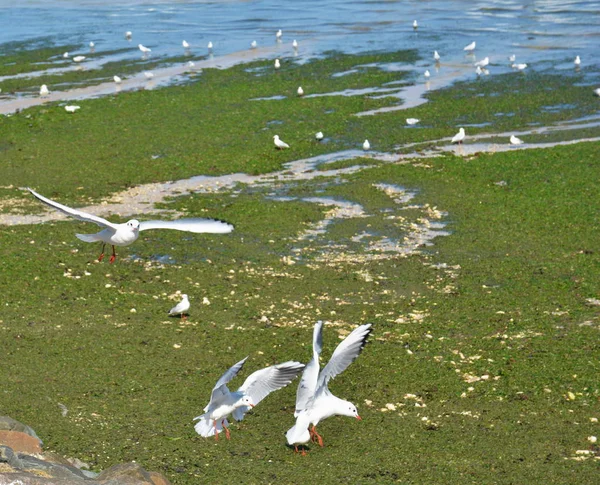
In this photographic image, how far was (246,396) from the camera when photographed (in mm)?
14117

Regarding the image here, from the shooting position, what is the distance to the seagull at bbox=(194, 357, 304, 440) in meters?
14.0

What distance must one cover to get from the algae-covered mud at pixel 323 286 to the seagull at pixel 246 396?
1.44 feet

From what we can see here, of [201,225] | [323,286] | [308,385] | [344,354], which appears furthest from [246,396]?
[323,286]

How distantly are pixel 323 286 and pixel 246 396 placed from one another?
7.95 m

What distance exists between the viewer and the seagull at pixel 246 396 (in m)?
14.0

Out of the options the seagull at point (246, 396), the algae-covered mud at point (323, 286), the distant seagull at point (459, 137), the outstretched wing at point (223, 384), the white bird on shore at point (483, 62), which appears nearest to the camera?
the outstretched wing at point (223, 384)

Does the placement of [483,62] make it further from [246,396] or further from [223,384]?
[223,384]

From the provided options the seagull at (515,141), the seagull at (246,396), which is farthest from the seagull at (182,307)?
the seagull at (515,141)

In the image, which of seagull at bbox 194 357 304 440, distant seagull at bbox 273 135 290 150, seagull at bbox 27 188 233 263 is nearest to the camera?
seagull at bbox 194 357 304 440

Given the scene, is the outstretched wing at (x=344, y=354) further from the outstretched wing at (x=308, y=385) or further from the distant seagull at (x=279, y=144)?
the distant seagull at (x=279, y=144)

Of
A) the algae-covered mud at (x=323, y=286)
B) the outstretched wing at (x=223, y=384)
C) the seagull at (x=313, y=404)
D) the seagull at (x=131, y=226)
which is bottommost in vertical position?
the algae-covered mud at (x=323, y=286)

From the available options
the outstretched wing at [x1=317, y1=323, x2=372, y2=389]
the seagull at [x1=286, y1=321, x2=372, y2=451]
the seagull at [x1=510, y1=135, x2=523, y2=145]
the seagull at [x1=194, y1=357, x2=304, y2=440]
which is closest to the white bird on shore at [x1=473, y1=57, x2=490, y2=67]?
the seagull at [x1=510, y1=135, x2=523, y2=145]

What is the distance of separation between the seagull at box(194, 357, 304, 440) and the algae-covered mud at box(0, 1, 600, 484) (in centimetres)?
44

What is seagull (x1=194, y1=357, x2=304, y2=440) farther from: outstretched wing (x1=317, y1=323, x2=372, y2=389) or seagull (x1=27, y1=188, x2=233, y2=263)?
A: seagull (x1=27, y1=188, x2=233, y2=263)
